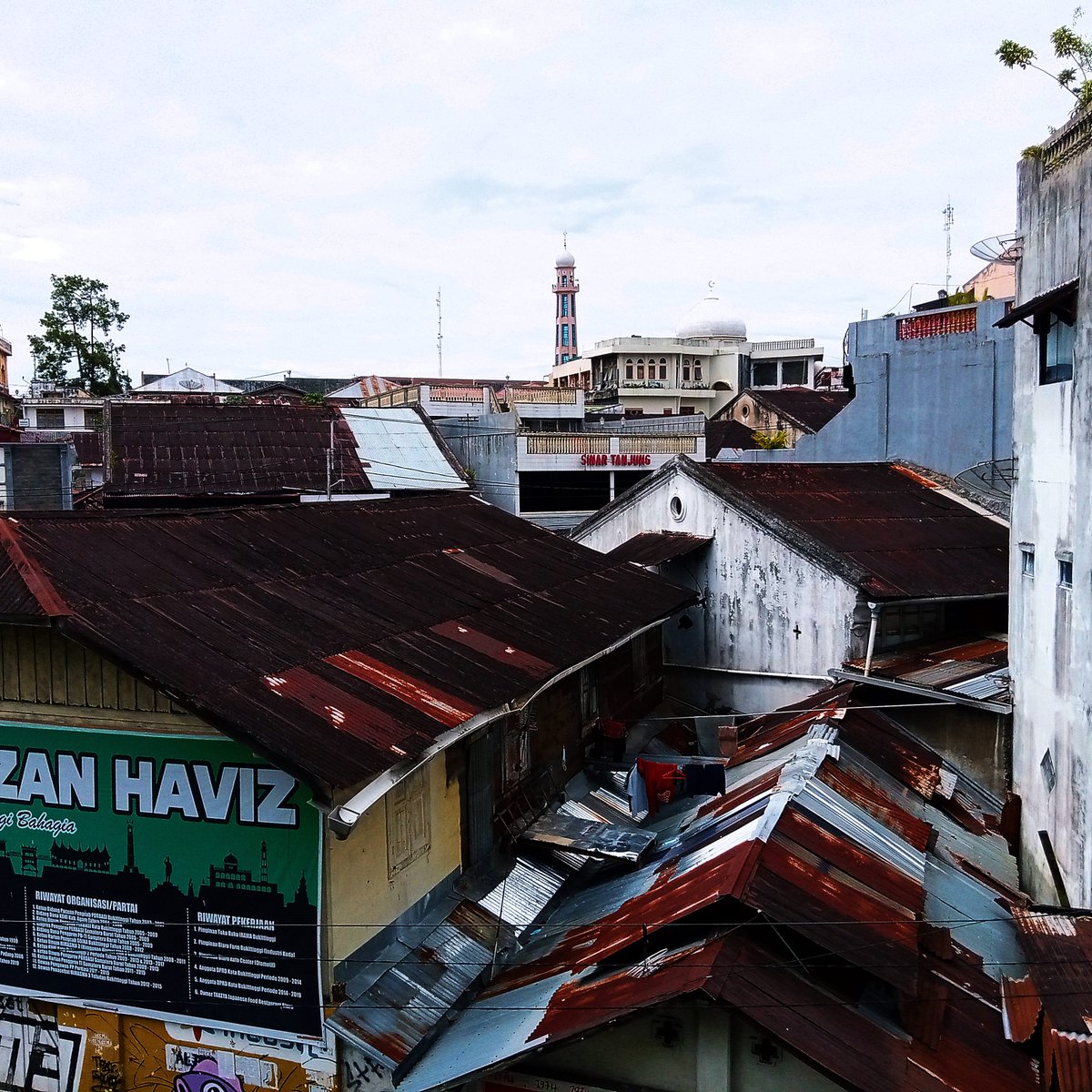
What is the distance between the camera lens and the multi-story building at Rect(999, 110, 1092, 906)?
34.3 feet

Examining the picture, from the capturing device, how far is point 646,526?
20.6 m

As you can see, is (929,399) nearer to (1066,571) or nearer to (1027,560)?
(1027,560)

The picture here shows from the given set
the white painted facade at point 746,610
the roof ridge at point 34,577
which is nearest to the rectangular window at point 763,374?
the white painted facade at point 746,610

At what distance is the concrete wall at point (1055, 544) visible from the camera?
10398 millimetres

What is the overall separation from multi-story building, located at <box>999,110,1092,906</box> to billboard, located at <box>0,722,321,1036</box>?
7724mm

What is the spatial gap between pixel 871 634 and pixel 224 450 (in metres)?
19.1

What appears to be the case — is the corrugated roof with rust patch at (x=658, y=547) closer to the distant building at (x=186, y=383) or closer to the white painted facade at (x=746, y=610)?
the white painted facade at (x=746, y=610)

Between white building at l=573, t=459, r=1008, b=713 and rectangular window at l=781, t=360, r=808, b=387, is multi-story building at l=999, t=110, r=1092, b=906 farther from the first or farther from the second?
rectangular window at l=781, t=360, r=808, b=387

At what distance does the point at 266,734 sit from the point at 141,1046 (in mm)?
3767

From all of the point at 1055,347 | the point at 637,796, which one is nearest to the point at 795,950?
the point at 637,796

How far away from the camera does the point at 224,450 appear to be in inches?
1114

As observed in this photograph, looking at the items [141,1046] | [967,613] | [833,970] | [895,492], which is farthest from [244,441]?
[833,970]

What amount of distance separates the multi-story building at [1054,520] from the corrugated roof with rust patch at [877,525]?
2.91 m

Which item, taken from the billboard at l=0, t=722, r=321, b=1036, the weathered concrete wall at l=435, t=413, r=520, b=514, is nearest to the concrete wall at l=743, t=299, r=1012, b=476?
the weathered concrete wall at l=435, t=413, r=520, b=514
